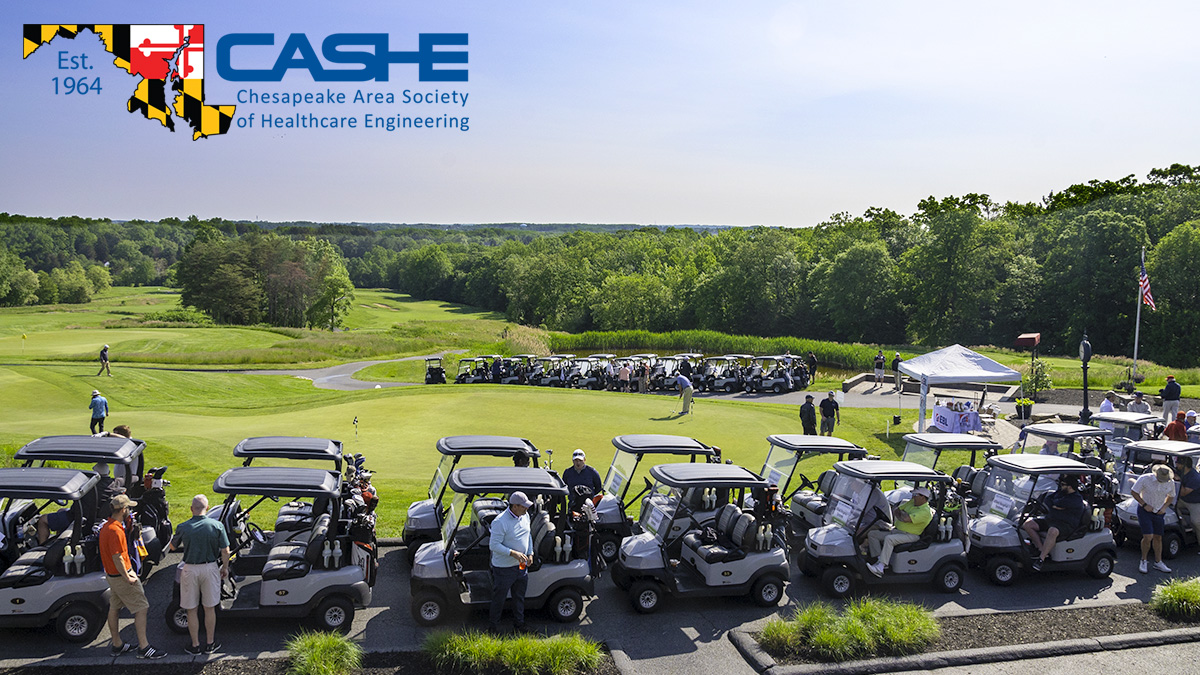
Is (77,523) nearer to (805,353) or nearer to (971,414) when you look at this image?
(971,414)

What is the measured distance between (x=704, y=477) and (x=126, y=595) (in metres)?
6.40

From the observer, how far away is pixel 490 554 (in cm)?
921

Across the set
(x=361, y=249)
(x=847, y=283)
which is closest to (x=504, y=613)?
(x=847, y=283)

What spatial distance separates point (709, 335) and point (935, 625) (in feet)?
172

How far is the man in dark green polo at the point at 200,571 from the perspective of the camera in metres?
7.92

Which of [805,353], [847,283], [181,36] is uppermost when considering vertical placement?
[181,36]

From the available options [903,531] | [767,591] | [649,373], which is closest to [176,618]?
[767,591]

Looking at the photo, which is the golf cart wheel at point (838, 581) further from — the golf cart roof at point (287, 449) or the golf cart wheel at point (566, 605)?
the golf cart roof at point (287, 449)

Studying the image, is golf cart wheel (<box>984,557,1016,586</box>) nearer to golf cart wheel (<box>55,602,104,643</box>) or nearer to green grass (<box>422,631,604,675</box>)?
green grass (<box>422,631,604,675</box>)

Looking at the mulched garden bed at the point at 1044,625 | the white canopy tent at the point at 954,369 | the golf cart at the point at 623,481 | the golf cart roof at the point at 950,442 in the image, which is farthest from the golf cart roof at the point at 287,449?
the white canopy tent at the point at 954,369

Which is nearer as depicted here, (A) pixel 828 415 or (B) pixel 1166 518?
(B) pixel 1166 518

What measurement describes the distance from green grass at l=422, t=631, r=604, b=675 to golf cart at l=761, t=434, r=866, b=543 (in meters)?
4.52

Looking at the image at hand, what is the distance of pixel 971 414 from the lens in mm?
22156

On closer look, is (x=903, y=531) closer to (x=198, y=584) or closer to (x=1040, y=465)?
(x=1040, y=465)
